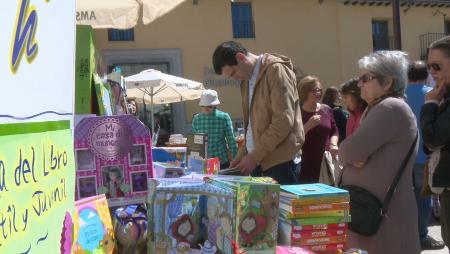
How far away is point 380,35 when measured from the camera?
57.7 feet

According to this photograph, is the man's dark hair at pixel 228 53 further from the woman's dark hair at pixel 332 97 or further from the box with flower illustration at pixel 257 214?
the woman's dark hair at pixel 332 97

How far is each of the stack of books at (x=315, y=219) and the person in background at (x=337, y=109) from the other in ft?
11.4

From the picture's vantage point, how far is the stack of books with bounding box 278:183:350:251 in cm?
180

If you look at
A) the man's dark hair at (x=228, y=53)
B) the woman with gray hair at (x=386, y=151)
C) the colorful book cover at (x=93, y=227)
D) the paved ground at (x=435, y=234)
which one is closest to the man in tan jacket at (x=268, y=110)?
the man's dark hair at (x=228, y=53)

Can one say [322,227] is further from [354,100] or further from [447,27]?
[447,27]

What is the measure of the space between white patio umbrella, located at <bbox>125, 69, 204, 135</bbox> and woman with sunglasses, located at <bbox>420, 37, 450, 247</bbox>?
674 centimetres

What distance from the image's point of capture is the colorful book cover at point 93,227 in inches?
59.0

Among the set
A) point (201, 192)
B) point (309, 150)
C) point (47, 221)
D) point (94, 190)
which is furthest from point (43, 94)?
point (309, 150)

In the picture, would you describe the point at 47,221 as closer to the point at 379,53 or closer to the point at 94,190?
the point at 94,190

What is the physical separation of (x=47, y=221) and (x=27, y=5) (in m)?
0.42

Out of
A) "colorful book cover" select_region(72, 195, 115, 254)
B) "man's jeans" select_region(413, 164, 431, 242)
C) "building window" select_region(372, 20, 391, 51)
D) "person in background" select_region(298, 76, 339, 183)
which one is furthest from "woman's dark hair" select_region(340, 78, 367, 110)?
"building window" select_region(372, 20, 391, 51)

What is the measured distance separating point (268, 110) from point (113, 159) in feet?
3.58

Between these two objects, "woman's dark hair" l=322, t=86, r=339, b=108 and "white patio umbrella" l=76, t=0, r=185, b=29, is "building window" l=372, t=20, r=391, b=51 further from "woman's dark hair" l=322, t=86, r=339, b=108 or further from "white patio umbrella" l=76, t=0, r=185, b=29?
"white patio umbrella" l=76, t=0, r=185, b=29

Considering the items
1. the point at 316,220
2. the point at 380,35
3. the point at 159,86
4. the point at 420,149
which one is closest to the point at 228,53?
the point at 316,220
